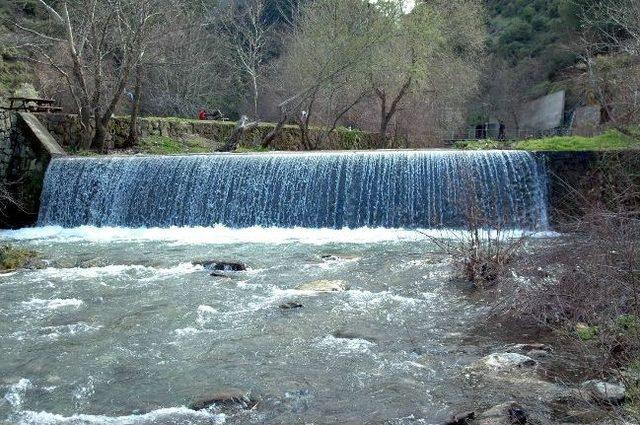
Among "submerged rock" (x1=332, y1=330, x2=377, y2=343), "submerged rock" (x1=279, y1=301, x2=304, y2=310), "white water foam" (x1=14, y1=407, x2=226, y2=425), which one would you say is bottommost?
"white water foam" (x1=14, y1=407, x2=226, y2=425)

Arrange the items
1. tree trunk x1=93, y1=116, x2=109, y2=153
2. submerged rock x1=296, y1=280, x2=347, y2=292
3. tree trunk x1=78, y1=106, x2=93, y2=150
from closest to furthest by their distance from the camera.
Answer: submerged rock x1=296, y1=280, x2=347, y2=292
tree trunk x1=78, y1=106, x2=93, y2=150
tree trunk x1=93, y1=116, x2=109, y2=153

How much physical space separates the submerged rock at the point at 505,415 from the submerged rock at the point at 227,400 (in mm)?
1550

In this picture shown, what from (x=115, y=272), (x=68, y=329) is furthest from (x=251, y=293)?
(x=115, y=272)

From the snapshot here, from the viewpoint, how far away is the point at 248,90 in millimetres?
31906

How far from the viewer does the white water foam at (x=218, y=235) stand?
11.6 metres

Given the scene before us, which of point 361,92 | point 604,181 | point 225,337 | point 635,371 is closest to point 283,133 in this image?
point 361,92

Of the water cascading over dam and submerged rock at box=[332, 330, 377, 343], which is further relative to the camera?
the water cascading over dam

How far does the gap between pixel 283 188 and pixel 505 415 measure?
32.8ft

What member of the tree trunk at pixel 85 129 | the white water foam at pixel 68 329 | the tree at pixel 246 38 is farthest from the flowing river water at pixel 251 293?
the tree at pixel 246 38

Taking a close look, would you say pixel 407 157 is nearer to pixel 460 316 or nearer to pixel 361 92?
pixel 460 316

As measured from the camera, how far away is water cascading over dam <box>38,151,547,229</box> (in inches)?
513

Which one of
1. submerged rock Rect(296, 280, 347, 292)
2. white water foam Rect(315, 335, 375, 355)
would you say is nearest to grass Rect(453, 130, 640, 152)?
submerged rock Rect(296, 280, 347, 292)

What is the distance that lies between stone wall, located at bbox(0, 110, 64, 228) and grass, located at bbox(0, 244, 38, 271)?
454 centimetres

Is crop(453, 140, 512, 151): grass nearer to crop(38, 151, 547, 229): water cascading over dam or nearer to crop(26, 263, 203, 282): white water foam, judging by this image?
crop(38, 151, 547, 229): water cascading over dam
